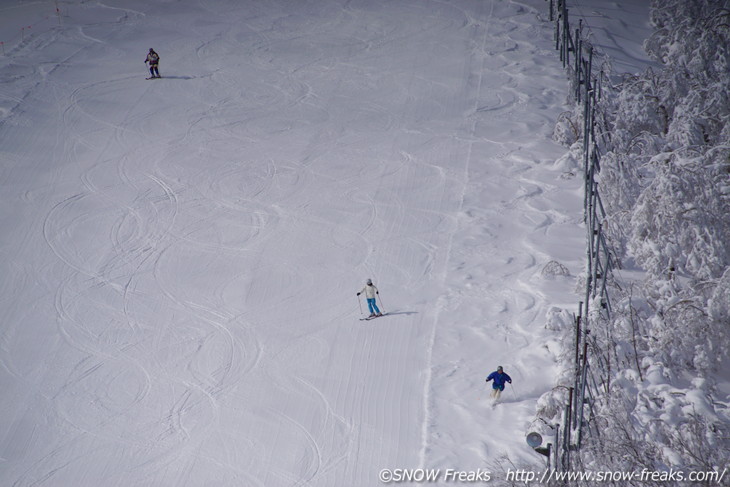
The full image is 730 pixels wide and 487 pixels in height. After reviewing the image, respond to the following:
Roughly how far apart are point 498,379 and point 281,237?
25.2ft

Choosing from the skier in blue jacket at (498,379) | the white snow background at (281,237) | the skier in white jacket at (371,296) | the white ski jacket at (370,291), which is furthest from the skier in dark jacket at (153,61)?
the skier in blue jacket at (498,379)

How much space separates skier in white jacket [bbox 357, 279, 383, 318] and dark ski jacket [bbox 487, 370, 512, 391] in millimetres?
3298

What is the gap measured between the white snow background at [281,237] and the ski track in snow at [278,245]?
6 cm

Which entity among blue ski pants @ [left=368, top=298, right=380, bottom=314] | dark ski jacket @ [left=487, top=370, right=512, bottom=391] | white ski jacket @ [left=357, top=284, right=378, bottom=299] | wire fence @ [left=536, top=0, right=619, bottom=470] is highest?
wire fence @ [left=536, top=0, right=619, bottom=470]

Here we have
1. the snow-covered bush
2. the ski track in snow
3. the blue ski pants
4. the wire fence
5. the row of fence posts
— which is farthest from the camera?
the blue ski pants

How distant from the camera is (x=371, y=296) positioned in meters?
15.4

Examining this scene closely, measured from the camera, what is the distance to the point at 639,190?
17.1 metres

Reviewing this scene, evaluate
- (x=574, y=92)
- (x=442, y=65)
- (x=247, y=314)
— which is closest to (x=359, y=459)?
(x=247, y=314)

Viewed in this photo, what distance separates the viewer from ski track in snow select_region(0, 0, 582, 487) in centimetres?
1298

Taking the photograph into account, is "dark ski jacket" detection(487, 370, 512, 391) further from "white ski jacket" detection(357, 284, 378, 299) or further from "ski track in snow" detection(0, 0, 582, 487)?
"white ski jacket" detection(357, 284, 378, 299)

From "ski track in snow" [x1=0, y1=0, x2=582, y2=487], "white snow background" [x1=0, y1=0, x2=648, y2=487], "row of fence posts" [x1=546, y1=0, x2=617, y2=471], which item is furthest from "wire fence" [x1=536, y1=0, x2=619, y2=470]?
"ski track in snow" [x1=0, y1=0, x2=582, y2=487]

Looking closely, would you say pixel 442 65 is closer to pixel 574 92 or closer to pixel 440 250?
pixel 574 92

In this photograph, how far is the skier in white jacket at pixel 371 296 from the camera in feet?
50.2

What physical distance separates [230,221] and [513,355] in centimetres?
842
